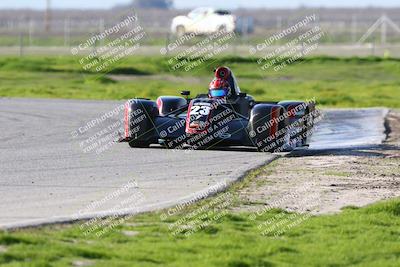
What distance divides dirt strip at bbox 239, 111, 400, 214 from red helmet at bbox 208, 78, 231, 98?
1.52m

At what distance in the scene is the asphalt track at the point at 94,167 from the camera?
38.0 feet

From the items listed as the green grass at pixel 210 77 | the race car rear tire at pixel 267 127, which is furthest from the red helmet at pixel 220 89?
the green grass at pixel 210 77

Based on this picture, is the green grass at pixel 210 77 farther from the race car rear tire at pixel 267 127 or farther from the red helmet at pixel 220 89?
the race car rear tire at pixel 267 127

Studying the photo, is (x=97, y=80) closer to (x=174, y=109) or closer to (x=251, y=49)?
(x=251, y=49)

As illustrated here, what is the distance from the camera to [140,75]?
4219 cm

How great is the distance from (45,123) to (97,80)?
53.0ft

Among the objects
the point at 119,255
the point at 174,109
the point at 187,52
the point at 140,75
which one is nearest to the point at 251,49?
the point at 187,52

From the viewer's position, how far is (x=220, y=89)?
18.6m

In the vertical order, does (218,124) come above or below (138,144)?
above

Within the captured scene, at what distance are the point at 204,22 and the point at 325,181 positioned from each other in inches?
2137

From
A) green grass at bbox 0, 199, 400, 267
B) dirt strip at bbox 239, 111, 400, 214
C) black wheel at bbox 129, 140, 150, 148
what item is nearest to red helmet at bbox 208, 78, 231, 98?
black wheel at bbox 129, 140, 150, 148

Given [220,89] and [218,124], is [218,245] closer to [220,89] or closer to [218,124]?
[218,124]

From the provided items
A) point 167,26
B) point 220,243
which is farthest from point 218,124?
point 167,26

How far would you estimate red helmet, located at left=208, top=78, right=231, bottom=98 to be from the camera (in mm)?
18575
